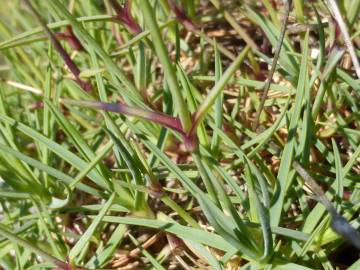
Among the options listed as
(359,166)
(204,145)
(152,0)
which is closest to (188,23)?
(152,0)

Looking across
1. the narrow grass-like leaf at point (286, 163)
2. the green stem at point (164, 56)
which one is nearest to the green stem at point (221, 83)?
the green stem at point (164, 56)

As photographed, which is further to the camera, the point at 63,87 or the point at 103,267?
the point at 63,87

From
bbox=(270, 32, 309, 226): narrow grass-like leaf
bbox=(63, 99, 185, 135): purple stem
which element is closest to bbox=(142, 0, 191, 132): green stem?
bbox=(63, 99, 185, 135): purple stem

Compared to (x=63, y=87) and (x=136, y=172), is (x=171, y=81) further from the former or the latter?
(x=63, y=87)

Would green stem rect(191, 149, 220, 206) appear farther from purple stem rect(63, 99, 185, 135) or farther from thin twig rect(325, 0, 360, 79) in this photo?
thin twig rect(325, 0, 360, 79)

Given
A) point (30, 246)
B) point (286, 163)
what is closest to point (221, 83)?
point (286, 163)

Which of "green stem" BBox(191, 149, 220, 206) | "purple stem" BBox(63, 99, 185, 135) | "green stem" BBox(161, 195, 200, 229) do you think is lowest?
"green stem" BBox(161, 195, 200, 229)

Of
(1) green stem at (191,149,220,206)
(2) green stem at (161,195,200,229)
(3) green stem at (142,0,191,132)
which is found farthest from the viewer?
(2) green stem at (161,195,200,229)

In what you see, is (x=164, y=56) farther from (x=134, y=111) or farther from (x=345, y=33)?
(x=345, y=33)
